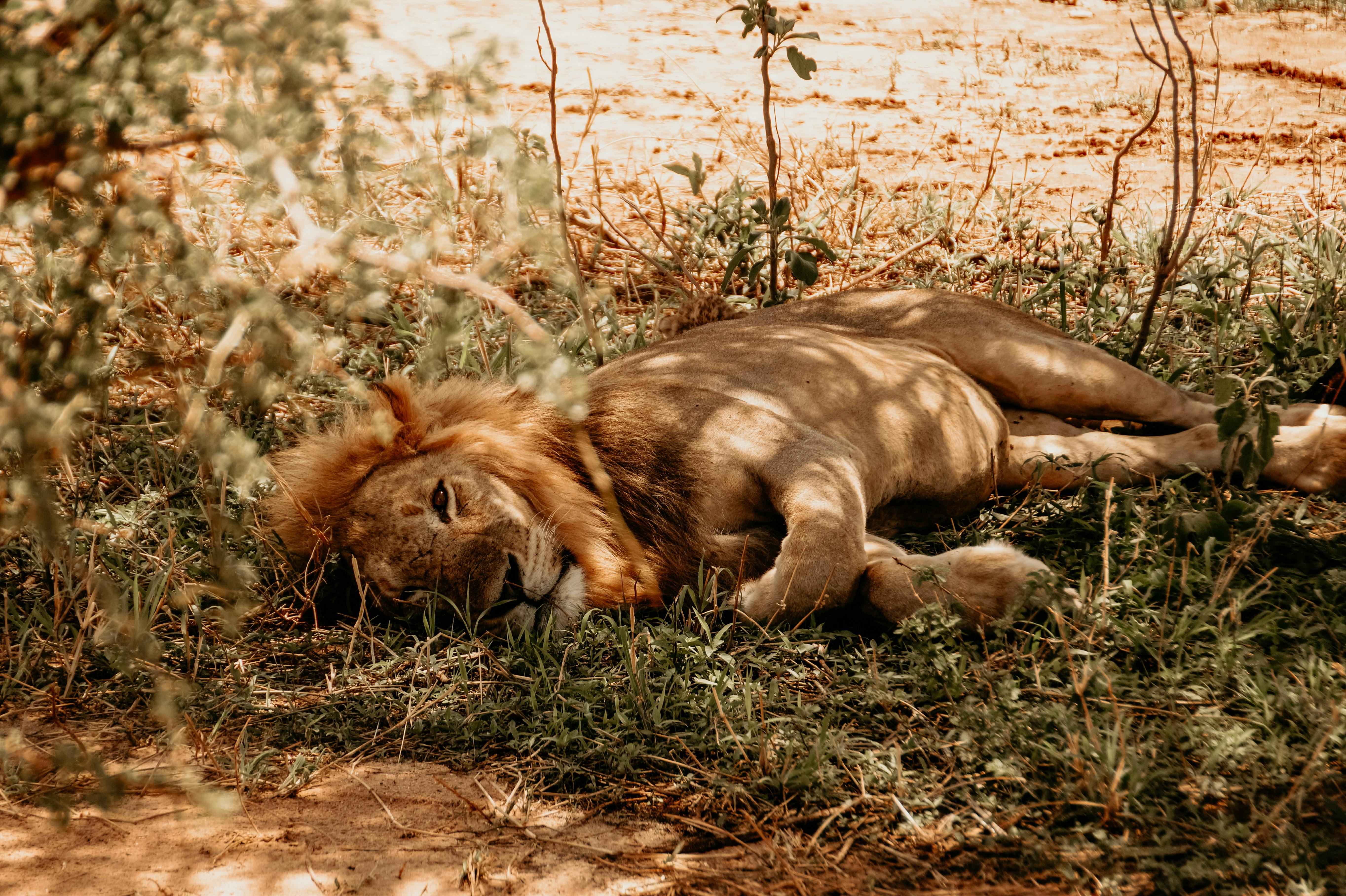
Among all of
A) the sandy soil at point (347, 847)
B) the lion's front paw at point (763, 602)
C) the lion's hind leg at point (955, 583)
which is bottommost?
the sandy soil at point (347, 847)

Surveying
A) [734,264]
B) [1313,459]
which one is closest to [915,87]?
[734,264]

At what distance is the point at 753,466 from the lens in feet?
11.3

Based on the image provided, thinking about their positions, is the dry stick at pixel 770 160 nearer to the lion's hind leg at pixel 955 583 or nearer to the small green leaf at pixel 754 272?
the small green leaf at pixel 754 272

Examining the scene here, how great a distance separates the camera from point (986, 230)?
602 cm

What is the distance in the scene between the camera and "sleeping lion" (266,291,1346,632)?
318cm

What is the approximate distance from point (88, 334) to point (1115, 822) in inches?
79.6

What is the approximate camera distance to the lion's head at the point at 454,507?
3.20 meters

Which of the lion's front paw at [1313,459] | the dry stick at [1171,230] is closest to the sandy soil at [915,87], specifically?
the dry stick at [1171,230]

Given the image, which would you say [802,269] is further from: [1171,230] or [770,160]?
[1171,230]

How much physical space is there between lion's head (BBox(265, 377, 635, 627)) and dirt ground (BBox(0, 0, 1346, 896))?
1.98 ft

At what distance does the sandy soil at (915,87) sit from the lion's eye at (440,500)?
2.81 meters

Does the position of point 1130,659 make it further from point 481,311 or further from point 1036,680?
point 481,311

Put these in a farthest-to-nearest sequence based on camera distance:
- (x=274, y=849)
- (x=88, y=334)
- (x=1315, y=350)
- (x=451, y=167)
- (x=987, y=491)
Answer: (x=451, y=167) → (x=1315, y=350) → (x=987, y=491) → (x=274, y=849) → (x=88, y=334)

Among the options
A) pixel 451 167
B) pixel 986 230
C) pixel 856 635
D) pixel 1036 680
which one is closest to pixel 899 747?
pixel 1036 680
